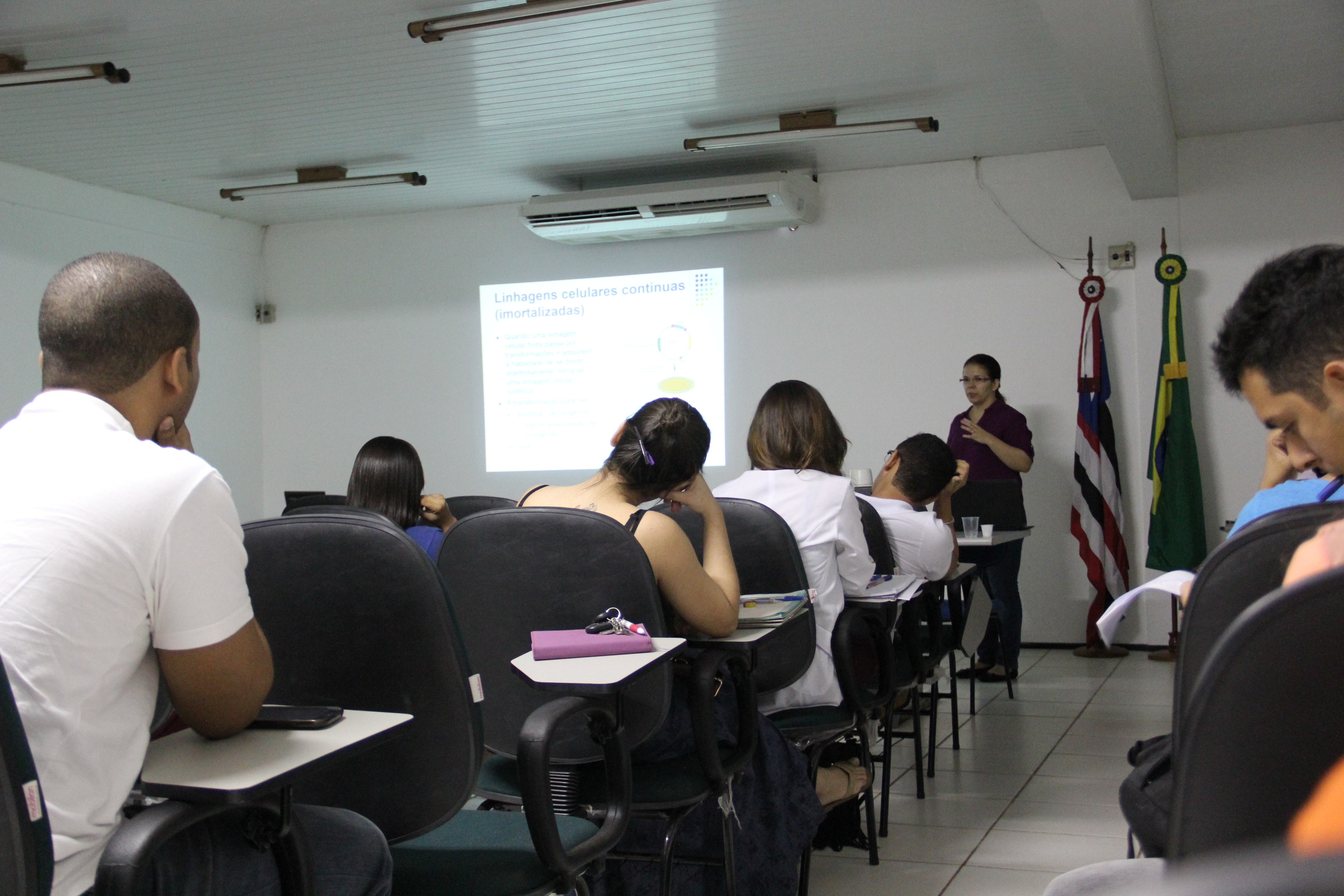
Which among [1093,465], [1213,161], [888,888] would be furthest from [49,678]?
[1213,161]

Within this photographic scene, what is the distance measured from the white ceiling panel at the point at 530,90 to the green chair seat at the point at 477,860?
10.6ft

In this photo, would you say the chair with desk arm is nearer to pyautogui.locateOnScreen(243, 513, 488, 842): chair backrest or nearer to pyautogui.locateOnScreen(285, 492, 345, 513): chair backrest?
pyautogui.locateOnScreen(243, 513, 488, 842): chair backrest

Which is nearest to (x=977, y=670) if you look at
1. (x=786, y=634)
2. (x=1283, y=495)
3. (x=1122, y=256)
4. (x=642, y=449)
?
(x=1122, y=256)

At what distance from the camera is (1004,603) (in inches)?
212

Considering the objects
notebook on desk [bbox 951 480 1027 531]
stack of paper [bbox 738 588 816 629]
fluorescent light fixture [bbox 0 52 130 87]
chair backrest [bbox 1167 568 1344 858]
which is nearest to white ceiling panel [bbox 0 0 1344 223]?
fluorescent light fixture [bbox 0 52 130 87]

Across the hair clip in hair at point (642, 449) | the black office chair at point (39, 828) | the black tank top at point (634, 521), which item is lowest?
the black office chair at point (39, 828)

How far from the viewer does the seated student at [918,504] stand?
3.31 m

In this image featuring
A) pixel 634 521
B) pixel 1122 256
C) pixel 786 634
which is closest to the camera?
pixel 634 521

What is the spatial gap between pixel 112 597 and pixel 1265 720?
1056 mm

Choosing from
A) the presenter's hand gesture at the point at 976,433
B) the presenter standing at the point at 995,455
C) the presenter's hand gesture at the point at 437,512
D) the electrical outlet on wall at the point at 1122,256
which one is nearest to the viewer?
the presenter's hand gesture at the point at 437,512

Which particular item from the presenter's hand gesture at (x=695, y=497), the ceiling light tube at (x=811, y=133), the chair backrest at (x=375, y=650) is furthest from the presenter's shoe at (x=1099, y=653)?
the chair backrest at (x=375, y=650)

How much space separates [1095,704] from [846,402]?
2.40 meters

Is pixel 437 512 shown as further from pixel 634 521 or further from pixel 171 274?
pixel 171 274

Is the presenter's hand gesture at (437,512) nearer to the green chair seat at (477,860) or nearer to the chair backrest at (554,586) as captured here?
the chair backrest at (554,586)
